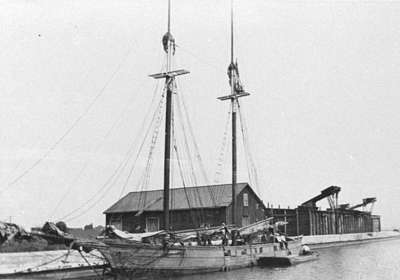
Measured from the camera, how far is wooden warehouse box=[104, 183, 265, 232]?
4906cm

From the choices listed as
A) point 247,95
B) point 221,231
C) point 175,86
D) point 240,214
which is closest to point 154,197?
point 240,214

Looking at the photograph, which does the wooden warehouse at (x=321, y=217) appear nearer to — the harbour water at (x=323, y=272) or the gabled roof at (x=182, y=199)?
the gabled roof at (x=182, y=199)

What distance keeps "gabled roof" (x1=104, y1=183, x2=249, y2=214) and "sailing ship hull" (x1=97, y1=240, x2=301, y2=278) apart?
14.9 meters

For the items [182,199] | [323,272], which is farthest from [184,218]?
[323,272]

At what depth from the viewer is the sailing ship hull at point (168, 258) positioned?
26562 mm

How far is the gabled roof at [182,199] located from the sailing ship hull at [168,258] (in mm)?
14906

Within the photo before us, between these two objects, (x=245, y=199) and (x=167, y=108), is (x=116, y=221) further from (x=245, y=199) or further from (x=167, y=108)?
(x=167, y=108)

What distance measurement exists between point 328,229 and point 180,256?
46.1 m

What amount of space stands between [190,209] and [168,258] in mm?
20130

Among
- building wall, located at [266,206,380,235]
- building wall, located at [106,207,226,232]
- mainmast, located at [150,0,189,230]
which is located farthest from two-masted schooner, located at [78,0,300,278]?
building wall, located at [266,206,380,235]

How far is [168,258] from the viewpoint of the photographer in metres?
28.2

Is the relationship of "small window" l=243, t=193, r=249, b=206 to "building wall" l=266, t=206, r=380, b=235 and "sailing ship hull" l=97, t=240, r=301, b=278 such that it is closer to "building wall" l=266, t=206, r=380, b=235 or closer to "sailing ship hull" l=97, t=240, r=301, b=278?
"building wall" l=266, t=206, r=380, b=235

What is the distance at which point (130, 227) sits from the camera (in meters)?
52.9

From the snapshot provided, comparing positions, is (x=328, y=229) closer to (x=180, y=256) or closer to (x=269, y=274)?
(x=269, y=274)
